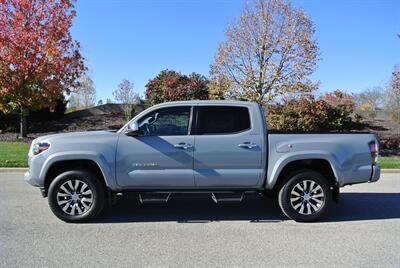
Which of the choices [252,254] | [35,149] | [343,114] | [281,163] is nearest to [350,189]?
[281,163]

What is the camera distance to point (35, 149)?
6.59 meters

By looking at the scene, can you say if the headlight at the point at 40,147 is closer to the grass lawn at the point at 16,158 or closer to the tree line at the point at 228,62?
the grass lawn at the point at 16,158

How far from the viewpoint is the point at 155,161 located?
21.4 feet

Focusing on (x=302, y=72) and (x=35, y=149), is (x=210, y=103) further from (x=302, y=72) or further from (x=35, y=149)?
(x=302, y=72)

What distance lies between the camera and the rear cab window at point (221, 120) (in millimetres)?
6715

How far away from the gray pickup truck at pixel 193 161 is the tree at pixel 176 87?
1638 centimetres

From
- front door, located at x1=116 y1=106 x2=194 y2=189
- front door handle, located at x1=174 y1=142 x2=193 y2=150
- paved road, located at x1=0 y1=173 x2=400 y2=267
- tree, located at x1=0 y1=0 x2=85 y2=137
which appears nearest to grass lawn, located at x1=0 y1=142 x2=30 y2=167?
tree, located at x1=0 y1=0 x2=85 y2=137

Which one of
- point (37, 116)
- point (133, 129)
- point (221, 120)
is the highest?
point (37, 116)

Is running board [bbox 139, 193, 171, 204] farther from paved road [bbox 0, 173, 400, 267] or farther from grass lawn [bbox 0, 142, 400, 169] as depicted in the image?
grass lawn [bbox 0, 142, 400, 169]

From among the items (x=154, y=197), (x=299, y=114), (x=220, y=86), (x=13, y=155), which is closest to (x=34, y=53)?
(x=13, y=155)

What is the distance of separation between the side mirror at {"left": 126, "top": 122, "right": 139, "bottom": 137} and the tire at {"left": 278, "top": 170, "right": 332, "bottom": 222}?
8.12ft

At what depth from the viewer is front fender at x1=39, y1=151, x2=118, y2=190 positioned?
21.2 feet

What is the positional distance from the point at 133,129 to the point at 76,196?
1401mm

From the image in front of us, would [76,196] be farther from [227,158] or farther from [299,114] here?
[299,114]
